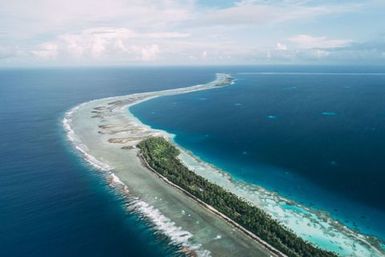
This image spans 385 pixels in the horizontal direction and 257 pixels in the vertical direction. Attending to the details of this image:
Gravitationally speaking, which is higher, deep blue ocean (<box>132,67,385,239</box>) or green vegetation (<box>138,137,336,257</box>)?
green vegetation (<box>138,137,336,257</box>)

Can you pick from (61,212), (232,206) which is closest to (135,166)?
(61,212)

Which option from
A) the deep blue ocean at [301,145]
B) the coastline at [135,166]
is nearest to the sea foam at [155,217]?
the coastline at [135,166]

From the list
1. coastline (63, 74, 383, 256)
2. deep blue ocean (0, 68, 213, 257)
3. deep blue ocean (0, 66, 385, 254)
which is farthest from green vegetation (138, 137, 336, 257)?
deep blue ocean (0, 68, 213, 257)

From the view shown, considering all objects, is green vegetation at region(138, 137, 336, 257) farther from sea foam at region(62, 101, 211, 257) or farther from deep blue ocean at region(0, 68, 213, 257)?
deep blue ocean at region(0, 68, 213, 257)

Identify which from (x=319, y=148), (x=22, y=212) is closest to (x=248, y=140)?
(x=319, y=148)

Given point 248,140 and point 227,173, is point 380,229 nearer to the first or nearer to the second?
point 227,173

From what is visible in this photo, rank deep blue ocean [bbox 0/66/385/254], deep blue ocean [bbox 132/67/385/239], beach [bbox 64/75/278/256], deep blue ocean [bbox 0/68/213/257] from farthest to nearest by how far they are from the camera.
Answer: deep blue ocean [bbox 132/67/385/239] → deep blue ocean [bbox 0/66/385/254] → deep blue ocean [bbox 0/68/213/257] → beach [bbox 64/75/278/256]

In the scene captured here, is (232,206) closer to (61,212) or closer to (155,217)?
(155,217)
